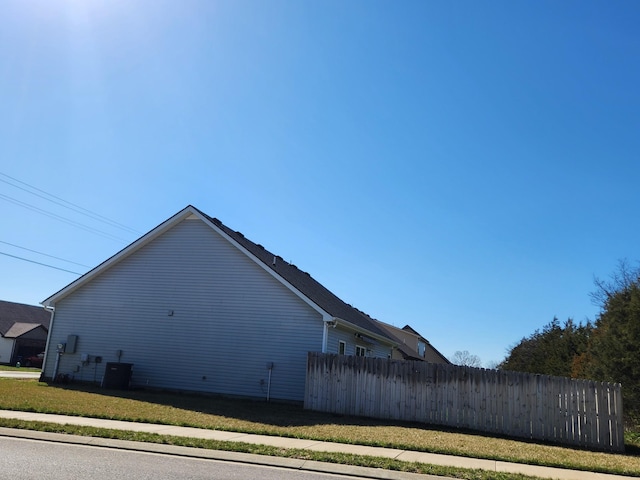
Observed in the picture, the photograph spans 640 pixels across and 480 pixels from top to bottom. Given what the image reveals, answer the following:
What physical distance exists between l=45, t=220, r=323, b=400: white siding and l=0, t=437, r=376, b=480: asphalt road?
1064cm

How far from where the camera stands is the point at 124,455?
335 inches

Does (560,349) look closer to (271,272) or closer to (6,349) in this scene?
(271,272)

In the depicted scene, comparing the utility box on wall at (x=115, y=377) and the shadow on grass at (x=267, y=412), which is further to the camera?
the utility box on wall at (x=115, y=377)

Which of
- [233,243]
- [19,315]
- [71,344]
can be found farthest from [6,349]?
[233,243]

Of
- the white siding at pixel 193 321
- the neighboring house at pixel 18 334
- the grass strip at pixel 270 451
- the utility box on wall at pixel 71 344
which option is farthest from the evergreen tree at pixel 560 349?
the neighboring house at pixel 18 334

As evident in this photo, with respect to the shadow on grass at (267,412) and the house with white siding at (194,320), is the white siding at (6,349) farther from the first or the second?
the shadow on grass at (267,412)

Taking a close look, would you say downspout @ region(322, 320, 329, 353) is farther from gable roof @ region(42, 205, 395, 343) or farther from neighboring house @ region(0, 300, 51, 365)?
neighboring house @ region(0, 300, 51, 365)

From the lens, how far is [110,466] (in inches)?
297

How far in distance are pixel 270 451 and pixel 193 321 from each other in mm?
12502

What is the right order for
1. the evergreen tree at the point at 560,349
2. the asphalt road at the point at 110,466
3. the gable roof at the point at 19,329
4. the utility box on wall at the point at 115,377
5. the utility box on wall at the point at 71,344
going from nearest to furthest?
the asphalt road at the point at 110,466 → the utility box on wall at the point at 115,377 → the utility box on wall at the point at 71,344 → the evergreen tree at the point at 560,349 → the gable roof at the point at 19,329

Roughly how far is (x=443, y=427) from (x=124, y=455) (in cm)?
918

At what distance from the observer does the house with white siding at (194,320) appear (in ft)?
63.8

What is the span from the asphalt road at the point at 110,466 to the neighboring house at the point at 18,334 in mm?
48462

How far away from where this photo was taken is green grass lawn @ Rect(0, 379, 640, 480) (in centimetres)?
1053
